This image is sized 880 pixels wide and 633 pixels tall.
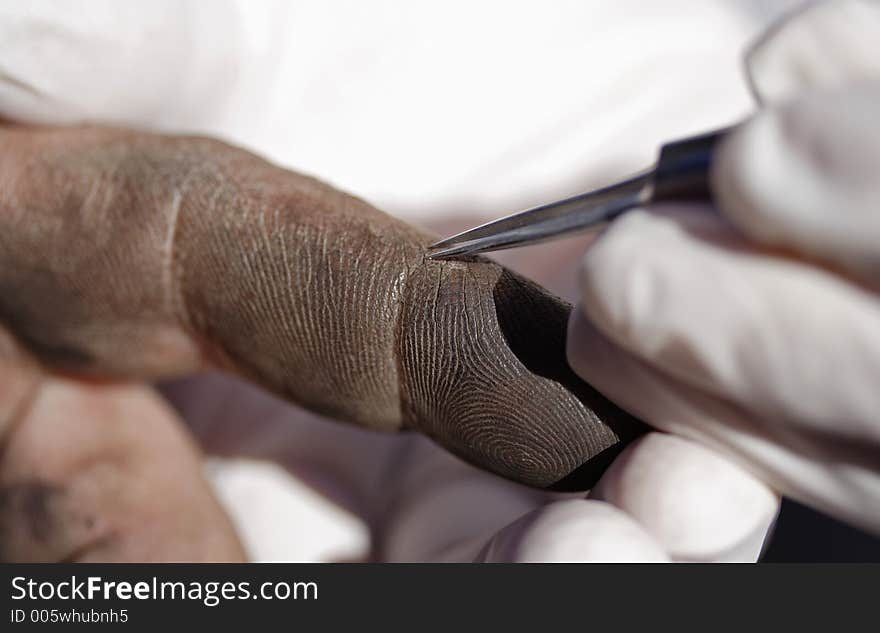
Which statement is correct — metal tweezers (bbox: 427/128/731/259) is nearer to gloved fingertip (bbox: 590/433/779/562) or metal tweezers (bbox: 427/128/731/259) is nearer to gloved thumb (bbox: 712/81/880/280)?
gloved thumb (bbox: 712/81/880/280)

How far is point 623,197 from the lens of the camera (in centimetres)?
55

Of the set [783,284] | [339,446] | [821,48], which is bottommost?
[339,446]

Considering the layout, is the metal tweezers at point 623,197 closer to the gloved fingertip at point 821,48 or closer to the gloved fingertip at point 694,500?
the gloved fingertip at point 821,48

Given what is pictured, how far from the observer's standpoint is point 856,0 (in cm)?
51

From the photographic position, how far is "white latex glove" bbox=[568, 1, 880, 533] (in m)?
0.45

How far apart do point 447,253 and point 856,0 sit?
1.19 feet

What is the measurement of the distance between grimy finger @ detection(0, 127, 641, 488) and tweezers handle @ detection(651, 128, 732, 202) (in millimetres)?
172

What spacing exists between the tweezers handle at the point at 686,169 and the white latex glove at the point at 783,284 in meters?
0.01

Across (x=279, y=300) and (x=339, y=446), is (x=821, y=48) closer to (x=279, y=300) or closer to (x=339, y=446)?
(x=279, y=300)

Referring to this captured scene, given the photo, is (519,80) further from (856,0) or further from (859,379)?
(859,379)

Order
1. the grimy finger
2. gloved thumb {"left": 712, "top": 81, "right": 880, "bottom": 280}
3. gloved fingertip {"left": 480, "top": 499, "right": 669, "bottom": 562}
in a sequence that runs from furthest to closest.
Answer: the grimy finger < gloved fingertip {"left": 480, "top": 499, "right": 669, "bottom": 562} < gloved thumb {"left": 712, "top": 81, "right": 880, "bottom": 280}

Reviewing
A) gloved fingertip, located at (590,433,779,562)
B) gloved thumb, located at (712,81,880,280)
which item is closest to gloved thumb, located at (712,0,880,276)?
gloved thumb, located at (712,81,880,280)

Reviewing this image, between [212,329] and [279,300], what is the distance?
12 cm

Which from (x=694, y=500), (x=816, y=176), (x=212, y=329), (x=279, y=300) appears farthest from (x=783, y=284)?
(x=212, y=329)
